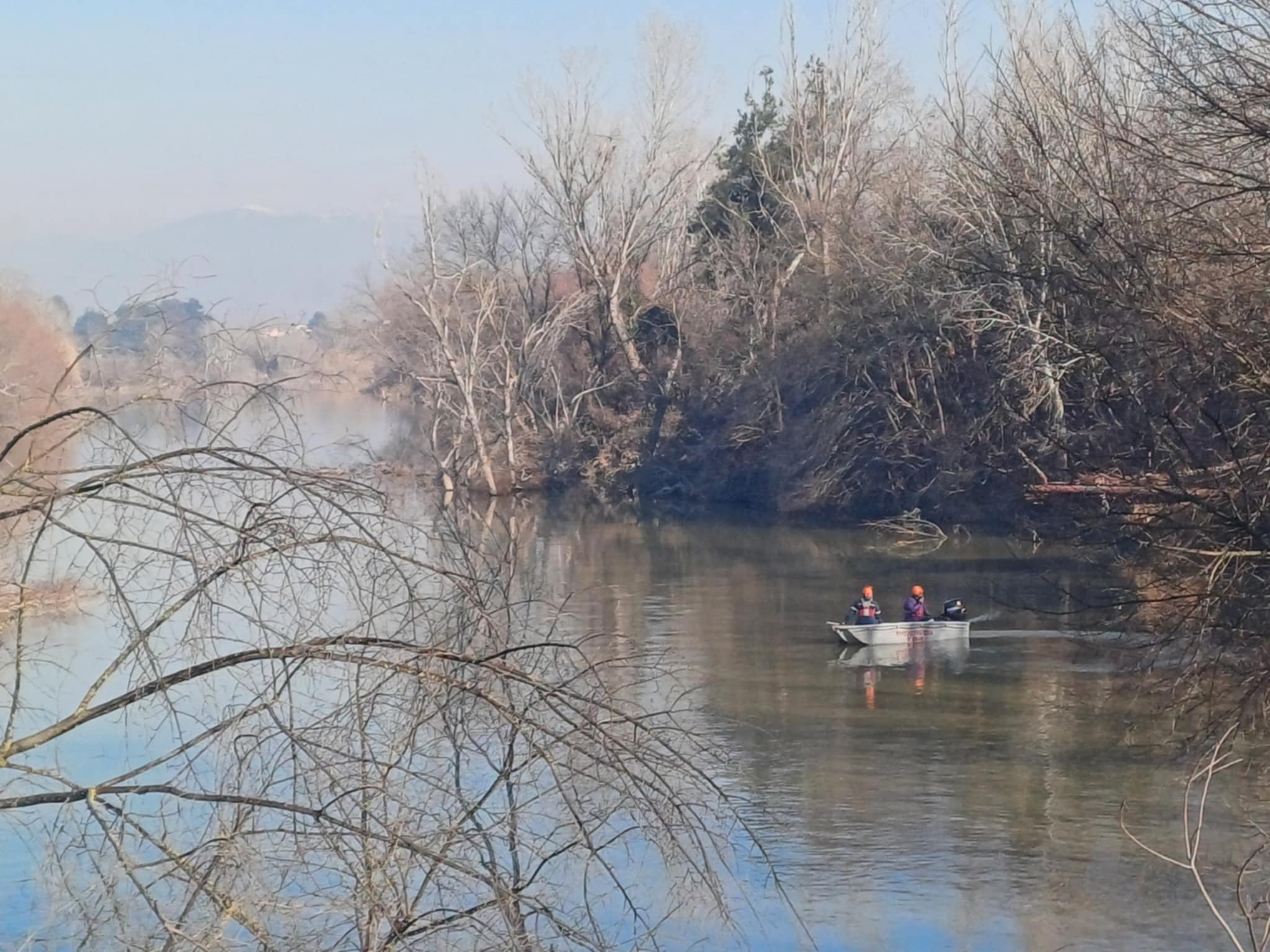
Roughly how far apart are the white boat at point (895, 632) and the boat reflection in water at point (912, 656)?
5 centimetres

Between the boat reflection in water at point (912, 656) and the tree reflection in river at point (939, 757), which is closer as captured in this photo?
the tree reflection in river at point (939, 757)

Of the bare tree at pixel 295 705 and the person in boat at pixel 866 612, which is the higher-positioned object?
the bare tree at pixel 295 705

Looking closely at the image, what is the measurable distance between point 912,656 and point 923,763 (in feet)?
20.7

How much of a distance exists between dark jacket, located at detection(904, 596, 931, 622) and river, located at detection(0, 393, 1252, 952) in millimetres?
641

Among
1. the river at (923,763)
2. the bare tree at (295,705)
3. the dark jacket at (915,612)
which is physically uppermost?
the bare tree at (295,705)

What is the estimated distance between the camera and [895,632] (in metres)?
23.2

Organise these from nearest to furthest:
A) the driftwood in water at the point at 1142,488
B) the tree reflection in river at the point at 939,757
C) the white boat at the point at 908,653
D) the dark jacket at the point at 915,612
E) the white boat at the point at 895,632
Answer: the driftwood in water at the point at 1142,488
the tree reflection in river at the point at 939,757
the white boat at the point at 908,653
the white boat at the point at 895,632
the dark jacket at the point at 915,612

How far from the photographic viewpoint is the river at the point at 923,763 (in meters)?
12.2

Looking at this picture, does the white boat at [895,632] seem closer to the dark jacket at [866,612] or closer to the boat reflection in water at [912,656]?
the boat reflection in water at [912,656]

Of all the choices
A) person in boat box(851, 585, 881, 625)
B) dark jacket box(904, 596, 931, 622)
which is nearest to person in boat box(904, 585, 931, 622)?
dark jacket box(904, 596, 931, 622)

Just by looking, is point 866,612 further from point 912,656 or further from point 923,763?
point 923,763

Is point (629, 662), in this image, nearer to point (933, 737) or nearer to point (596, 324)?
point (933, 737)

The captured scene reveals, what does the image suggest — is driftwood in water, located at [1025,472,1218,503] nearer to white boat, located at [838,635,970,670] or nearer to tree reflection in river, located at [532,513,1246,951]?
tree reflection in river, located at [532,513,1246,951]

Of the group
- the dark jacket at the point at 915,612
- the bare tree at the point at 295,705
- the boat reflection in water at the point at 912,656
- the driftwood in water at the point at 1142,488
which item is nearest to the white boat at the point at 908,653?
the boat reflection in water at the point at 912,656
